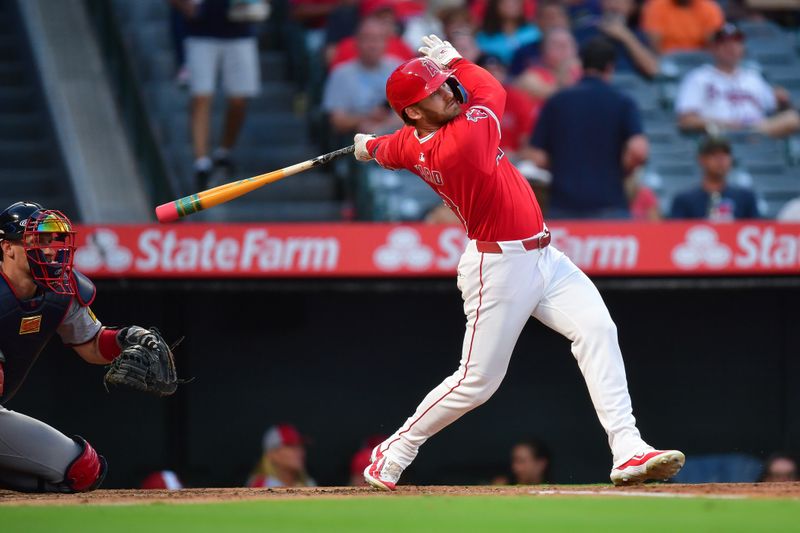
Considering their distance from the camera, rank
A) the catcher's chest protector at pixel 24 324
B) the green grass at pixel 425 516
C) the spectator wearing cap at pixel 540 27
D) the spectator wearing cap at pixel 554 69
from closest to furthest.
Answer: the green grass at pixel 425 516, the catcher's chest protector at pixel 24 324, the spectator wearing cap at pixel 554 69, the spectator wearing cap at pixel 540 27

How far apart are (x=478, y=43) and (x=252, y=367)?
288 centimetres

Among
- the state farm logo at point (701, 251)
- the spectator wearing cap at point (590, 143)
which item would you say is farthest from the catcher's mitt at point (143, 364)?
the state farm logo at point (701, 251)

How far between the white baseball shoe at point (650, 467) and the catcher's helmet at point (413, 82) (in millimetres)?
1610

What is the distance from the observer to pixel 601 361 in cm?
554

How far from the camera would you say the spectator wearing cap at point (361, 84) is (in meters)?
9.35

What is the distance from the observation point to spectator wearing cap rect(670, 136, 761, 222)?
858 centimetres

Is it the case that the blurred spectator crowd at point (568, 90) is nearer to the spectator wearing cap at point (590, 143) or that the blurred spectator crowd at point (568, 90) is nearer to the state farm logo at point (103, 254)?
the spectator wearing cap at point (590, 143)

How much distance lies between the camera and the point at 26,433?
231 inches

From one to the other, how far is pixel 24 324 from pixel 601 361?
7.58ft

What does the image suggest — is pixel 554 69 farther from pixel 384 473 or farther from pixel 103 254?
pixel 384 473

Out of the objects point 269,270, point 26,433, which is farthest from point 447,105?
point 269,270

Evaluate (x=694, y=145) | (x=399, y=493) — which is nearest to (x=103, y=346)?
(x=399, y=493)

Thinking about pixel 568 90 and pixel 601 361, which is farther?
pixel 568 90

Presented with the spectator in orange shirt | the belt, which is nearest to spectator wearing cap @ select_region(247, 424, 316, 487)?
the belt
